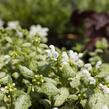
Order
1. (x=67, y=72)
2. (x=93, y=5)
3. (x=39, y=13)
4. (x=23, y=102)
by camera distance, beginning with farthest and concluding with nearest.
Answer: (x=93, y=5)
(x=39, y=13)
(x=67, y=72)
(x=23, y=102)

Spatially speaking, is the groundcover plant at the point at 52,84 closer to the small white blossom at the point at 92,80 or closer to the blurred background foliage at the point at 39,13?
the small white blossom at the point at 92,80

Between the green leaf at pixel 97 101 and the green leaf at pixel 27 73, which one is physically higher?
the green leaf at pixel 27 73

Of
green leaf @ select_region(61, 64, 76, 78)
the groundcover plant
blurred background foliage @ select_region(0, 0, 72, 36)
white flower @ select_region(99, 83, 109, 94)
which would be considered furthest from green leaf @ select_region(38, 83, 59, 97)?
blurred background foliage @ select_region(0, 0, 72, 36)

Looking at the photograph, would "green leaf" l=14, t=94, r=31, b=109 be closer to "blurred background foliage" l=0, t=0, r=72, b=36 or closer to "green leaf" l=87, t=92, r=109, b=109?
"green leaf" l=87, t=92, r=109, b=109

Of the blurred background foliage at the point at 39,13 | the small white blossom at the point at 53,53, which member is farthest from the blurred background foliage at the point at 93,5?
the small white blossom at the point at 53,53

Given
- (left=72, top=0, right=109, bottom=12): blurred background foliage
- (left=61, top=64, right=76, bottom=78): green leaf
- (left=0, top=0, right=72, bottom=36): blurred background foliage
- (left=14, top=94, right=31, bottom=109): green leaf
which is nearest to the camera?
(left=14, top=94, right=31, bottom=109): green leaf

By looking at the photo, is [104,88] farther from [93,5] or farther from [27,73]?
[93,5]

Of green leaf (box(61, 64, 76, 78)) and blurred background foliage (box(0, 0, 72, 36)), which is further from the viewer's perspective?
blurred background foliage (box(0, 0, 72, 36))

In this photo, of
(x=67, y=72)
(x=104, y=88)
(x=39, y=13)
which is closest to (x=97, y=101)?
(x=104, y=88)
